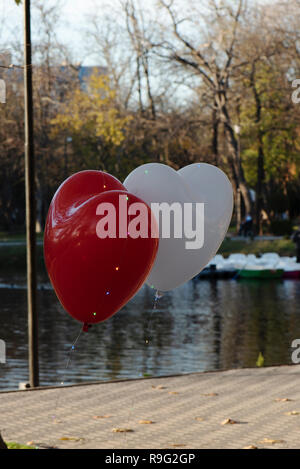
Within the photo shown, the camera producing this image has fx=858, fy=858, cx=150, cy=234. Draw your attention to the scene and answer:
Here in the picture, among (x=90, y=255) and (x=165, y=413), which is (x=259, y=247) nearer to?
(x=165, y=413)

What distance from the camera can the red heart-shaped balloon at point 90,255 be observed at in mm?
6312

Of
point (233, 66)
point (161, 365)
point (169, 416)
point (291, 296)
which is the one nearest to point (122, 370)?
point (161, 365)

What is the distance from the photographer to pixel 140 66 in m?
52.2

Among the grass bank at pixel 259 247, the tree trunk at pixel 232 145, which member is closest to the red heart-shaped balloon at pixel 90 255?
the grass bank at pixel 259 247

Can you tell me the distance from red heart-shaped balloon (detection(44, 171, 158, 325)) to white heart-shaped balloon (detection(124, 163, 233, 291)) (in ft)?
1.81

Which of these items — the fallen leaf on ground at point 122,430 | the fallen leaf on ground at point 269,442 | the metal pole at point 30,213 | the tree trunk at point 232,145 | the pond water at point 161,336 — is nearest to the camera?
the fallen leaf on ground at point 269,442

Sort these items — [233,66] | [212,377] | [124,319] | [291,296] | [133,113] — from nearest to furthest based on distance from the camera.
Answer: [212,377], [124,319], [291,296], [233,66], [133,113]

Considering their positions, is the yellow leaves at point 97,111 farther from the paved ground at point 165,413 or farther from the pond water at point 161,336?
the paved ground at point 165,413

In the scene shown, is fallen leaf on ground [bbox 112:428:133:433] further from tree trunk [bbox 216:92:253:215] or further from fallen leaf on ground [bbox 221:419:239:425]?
tree trunk [bbox 216:92:253:215]

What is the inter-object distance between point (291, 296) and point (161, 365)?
622 inches

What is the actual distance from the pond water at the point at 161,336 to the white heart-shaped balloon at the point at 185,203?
3104mm

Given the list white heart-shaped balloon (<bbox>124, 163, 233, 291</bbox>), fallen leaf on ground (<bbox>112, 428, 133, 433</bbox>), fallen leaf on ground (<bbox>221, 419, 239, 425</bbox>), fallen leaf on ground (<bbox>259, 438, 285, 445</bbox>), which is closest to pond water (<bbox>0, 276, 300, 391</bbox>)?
fallen leaf on ground (<bbox>221, 419, 239, 425</bbox>)

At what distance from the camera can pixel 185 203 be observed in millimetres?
7348
